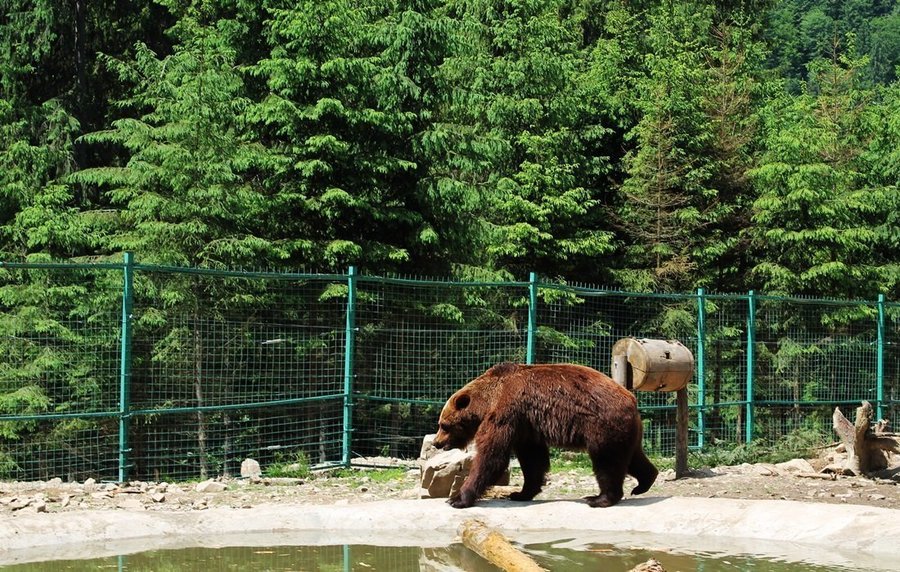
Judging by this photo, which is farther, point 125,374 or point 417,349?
point 417,349

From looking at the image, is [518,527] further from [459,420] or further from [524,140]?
[524,140]

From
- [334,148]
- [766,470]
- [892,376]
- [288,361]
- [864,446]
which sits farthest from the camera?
[892,376]

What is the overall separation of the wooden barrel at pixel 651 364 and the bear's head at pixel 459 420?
1.76m

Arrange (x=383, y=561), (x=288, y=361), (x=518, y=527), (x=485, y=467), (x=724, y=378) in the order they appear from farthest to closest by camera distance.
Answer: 1. (x=724, y=378)
2. (x=288, y=361)
3. (x=485, y=467)
4. (x=518, y=527)
5. (x=383, y=561)

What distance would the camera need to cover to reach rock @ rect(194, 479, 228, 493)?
981 cm

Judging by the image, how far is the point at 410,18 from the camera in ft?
53.3

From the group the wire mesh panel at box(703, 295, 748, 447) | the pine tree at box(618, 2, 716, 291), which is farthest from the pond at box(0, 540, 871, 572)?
the pine tree at box(618, 2, 716, 291)

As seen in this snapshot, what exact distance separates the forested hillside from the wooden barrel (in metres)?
5.69

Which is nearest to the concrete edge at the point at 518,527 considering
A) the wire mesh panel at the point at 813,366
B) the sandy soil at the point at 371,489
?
the sandy soil at the point at 371,489

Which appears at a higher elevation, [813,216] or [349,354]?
[813,216]

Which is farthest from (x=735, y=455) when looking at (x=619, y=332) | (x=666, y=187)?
(x=666, y=187)

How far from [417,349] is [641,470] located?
6076mm

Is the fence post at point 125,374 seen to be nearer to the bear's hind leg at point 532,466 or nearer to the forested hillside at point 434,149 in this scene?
the bear's hind leg at point 532,466

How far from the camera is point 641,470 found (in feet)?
29.2
